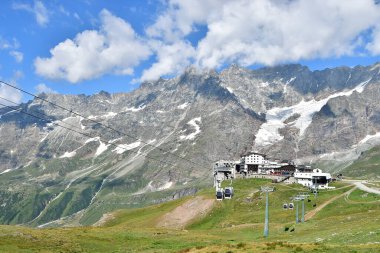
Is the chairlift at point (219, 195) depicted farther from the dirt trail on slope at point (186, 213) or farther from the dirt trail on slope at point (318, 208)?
the dirt trail on slope at point (318, 208)

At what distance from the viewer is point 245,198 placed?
559 ft

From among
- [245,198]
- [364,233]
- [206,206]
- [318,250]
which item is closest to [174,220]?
[206,206]

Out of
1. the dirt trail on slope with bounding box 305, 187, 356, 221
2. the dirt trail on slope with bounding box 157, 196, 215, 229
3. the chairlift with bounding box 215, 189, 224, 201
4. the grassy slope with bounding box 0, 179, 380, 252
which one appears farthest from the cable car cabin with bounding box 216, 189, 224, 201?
the dirt trail on slope with bounding box 305, 187, 356, 221

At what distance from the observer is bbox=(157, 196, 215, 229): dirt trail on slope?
538 ft

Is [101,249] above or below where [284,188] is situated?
below

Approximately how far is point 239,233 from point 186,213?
74.8m

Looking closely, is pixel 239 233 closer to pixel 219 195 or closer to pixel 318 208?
pixel 318 208

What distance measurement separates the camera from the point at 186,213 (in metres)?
173

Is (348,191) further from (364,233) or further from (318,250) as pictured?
(318,250)

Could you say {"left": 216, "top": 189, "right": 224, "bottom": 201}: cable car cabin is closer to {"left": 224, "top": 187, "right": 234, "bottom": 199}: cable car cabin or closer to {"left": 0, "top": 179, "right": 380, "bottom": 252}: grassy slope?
{"left": 224, "top": 187, "right": 234, "bottom": 199}: cable car cabin

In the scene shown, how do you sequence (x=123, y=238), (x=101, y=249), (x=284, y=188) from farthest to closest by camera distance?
1. (x=284, y=188)
2. (x=123, y=238)
3. (x=101, y=249)

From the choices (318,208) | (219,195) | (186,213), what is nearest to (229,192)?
(219,195)

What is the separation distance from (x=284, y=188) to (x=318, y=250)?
137221 millimetres

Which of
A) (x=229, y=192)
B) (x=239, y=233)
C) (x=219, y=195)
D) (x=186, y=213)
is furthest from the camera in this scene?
(x=186, y=213)
